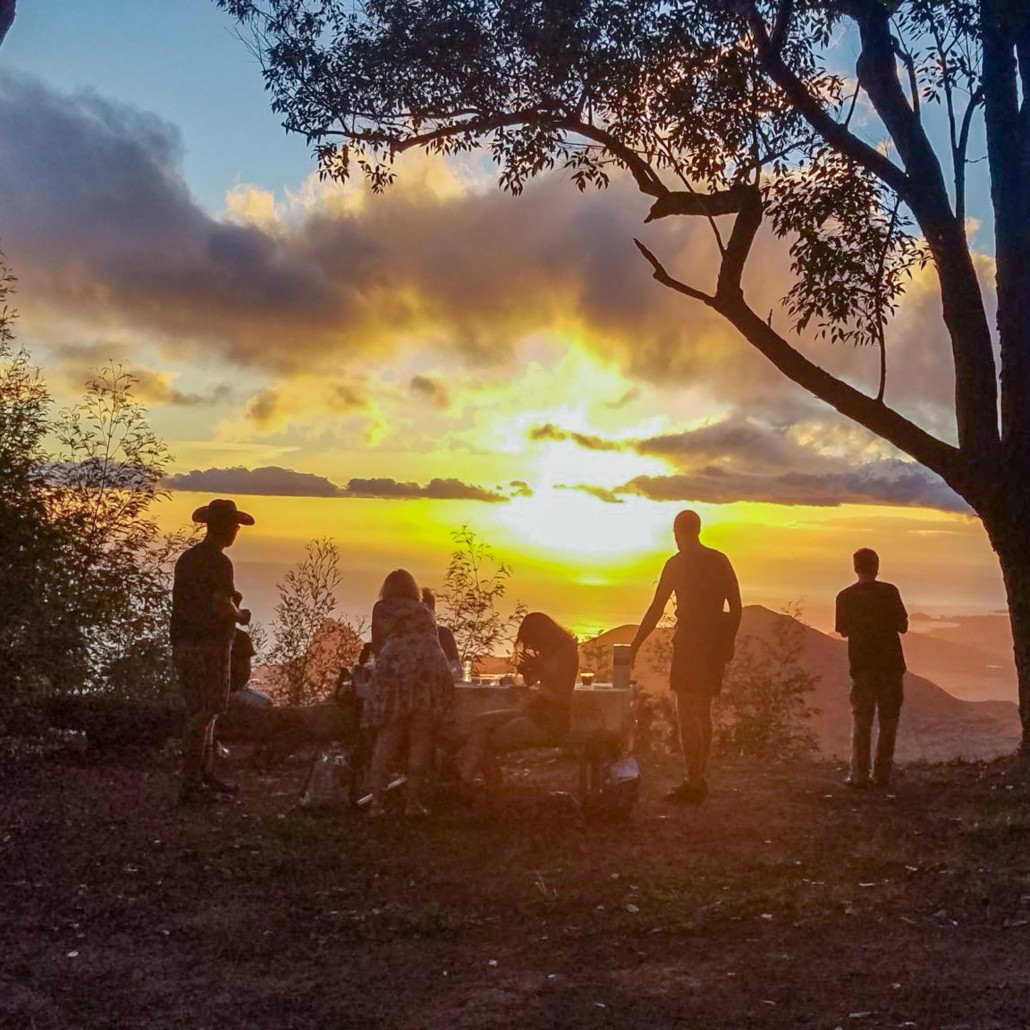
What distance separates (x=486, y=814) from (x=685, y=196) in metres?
6.22

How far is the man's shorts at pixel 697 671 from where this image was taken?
939 cm

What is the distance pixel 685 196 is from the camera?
469 inches

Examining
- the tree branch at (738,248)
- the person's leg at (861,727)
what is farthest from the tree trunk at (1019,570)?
the tree branch at (738,248)

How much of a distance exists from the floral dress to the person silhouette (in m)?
3.41

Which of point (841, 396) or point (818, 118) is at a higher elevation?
point (818, 118)

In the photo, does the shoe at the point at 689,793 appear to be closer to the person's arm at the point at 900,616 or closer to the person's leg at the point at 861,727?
the person's leg at the point at 861,727

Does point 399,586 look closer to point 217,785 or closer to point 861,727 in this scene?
point 217,785

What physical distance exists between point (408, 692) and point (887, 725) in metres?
4.07

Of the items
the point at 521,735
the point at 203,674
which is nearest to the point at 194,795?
the point at 203,674

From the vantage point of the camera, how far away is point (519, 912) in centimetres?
646

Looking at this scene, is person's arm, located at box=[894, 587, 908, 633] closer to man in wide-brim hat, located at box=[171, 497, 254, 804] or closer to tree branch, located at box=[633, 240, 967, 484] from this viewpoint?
tree branch, located at box=[633, 240, 967, 484]

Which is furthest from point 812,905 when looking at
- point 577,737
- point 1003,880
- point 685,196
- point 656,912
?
point 685,196

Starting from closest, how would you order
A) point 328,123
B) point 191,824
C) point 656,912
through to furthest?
point 656,912 < point 191,824 < point 328,123

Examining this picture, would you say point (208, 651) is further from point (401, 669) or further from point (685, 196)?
point (685, 196)
